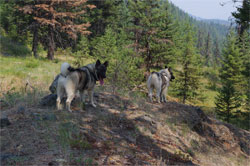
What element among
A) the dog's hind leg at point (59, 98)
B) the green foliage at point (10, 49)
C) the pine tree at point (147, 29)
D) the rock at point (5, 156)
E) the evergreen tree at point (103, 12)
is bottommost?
the rock at point (5, 156)

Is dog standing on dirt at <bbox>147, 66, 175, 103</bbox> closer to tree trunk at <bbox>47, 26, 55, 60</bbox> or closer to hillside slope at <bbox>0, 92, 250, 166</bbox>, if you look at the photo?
hillside slope at <bbox>0, 92, 250, 166</bbox>

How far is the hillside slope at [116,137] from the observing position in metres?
3.73

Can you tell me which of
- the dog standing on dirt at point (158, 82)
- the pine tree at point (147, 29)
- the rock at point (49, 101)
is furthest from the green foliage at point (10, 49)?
the rock at point (49, 101)

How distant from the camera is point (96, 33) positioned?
38.7 meters

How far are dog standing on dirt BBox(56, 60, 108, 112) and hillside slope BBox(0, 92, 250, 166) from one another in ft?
1.61

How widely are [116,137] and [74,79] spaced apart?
1.99 m

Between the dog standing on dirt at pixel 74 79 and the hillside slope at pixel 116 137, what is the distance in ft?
1.61

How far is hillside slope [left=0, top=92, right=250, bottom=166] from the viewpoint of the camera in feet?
12.2

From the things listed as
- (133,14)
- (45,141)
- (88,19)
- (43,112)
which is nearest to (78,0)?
(133,14)

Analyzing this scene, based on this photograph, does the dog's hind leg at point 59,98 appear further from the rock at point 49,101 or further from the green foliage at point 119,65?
the green foliage at point 119,65

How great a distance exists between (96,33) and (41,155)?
3712cm

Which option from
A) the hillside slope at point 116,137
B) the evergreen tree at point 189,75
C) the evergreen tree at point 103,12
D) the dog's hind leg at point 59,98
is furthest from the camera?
the evergreen tree at point 103,12

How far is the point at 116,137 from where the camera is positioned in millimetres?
5129

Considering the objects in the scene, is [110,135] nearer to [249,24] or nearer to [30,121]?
[30,121]
